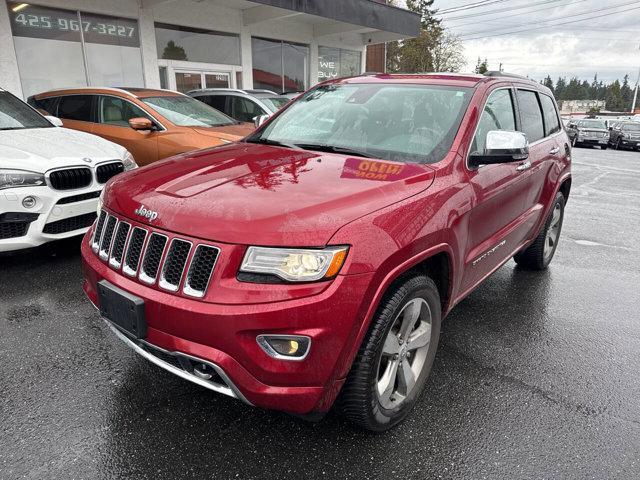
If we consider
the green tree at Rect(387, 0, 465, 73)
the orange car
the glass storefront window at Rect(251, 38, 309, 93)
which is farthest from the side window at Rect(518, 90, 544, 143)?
the green tree at Rect(387, 0, 465, 73)

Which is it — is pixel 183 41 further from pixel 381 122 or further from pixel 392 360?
pixel 392 360

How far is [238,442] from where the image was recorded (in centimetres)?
232

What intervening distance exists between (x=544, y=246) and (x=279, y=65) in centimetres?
1302

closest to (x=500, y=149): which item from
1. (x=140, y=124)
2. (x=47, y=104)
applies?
(x=140, y=124)

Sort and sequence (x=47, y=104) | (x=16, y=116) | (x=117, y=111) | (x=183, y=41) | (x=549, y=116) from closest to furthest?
1. (x=549, y=116)
2. (x=16, y=116)
3. (x=117, y=111)
4. (x=47, y=104)
5. (x=183, y=41)

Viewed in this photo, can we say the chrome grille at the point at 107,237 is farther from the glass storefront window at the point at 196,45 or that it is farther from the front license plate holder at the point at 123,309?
the glass storefront window at the point at 196,45

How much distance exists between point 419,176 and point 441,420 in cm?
130

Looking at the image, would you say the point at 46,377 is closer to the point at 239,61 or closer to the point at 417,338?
the point at 417,338

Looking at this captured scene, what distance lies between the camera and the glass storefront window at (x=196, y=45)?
12.3 metres

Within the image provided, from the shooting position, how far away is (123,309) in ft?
7.07

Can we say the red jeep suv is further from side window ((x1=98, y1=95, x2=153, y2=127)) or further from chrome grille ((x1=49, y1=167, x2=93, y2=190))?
side window ((x1=98, y1=95, x2=153, y2=127))

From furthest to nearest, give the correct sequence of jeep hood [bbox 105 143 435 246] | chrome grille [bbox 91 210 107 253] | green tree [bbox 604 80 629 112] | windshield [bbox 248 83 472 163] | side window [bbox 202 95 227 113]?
green tree [bbox 604 80 629 112]
side window [bbox 202 95 227 113]
windshield [bbox 248 83 472 163]
chrome grille [bbox 91 210 107 253]
jeep hood [bbox 105 143 435 246]

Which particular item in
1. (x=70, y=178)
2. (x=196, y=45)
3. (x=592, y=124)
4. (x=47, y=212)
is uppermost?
(x=196, y=45)

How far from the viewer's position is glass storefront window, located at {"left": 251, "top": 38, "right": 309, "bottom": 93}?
14930mm
